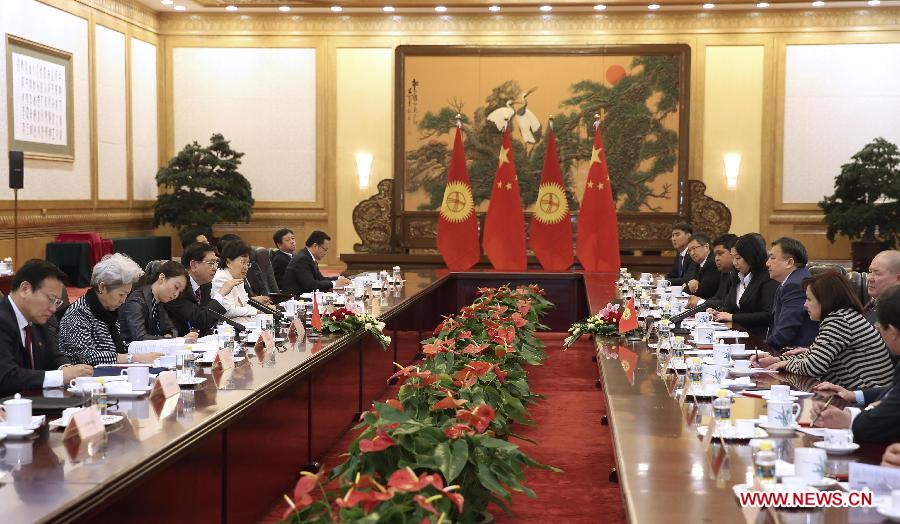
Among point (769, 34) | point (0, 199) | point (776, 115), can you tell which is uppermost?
point (769, 34)

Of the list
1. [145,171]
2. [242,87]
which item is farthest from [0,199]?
[242,87]

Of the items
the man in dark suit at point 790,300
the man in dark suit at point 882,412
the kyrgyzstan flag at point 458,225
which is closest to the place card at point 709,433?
the man in dark suit at point 882,412

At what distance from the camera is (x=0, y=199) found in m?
10.0

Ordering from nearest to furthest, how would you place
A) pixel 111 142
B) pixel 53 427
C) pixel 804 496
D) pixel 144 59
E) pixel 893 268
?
pixel 804 496, pixel 53 427, pixel 893 268, pixel 111 142, pixel 144 59

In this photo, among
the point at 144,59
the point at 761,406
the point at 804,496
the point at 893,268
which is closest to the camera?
the point at 804,496

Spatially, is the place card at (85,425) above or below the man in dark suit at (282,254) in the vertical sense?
below

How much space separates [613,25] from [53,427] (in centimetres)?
1202

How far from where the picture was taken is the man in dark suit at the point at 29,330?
11.2 feet

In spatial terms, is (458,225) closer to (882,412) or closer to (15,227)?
(15,227)

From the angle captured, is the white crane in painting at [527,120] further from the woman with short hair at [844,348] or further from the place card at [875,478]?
the place card at [875,478]

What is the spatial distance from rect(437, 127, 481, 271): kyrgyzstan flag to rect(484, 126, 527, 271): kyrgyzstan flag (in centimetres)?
19

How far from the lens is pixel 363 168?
13.8 m

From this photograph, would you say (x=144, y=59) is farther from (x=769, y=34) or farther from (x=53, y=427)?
(x=53, y=427)

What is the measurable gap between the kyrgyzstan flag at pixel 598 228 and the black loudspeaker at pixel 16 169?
543 centimetres
